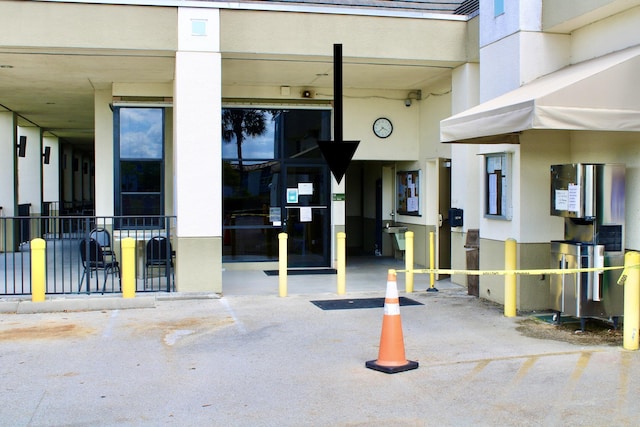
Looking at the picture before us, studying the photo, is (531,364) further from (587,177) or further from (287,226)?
(287,226)

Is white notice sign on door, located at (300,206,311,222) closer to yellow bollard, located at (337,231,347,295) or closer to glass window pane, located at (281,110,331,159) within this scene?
glass window pane, located at (281,110,331,159)

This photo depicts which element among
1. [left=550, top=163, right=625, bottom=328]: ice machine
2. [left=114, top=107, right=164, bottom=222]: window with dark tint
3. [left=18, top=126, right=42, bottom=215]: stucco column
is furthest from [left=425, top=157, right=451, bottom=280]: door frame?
[left=18, top=126, right=42, bottom=215]: stucco column

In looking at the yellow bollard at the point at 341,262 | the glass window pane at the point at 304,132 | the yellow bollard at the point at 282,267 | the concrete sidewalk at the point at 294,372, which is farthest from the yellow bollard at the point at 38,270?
the glass window pane at the point at 304,132

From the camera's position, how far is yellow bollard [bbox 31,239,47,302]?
378 inches

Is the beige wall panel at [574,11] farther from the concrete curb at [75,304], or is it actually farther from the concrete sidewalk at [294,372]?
the concrete curb at [75,304]

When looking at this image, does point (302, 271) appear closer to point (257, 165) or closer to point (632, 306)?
point (257, 165)

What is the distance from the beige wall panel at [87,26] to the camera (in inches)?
396

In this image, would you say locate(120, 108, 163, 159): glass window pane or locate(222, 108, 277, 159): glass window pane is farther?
locate(222, 108, 277, 159): glass window pane

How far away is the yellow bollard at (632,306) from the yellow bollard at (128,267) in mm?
6388

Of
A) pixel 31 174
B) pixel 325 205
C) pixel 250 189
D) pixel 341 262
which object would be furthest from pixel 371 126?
pixel 31 174

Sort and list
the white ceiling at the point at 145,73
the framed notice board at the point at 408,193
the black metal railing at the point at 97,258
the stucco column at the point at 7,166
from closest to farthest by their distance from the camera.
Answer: the black metal railing at the point at 97,258
the white ceiling at the point at 145,73
the framed notice board at the point at 408,193
the stucco column at the point at 7,166

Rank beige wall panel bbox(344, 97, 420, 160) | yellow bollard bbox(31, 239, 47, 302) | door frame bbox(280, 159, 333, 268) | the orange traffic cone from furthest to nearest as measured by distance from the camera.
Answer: beige wall panel bbox(344, 97, 420, 160) → door frame bbox(280, 159, 333, 268) → yellow bollard bbox(31, 239, 47, 302) → the orange traffic cone

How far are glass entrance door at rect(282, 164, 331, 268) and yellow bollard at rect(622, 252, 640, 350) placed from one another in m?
7.54

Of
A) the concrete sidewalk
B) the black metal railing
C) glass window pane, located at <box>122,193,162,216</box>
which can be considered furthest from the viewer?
glass window pane, located at <box>122,193,162,216</box>
